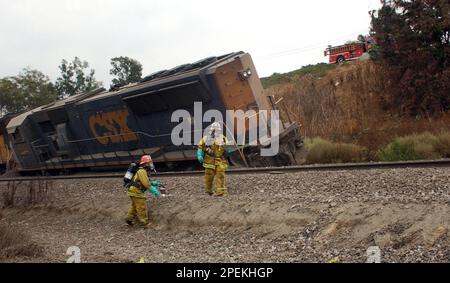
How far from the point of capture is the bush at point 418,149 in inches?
534

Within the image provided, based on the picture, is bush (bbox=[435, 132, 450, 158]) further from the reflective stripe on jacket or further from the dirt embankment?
Answer: the reflective stripe on jacket

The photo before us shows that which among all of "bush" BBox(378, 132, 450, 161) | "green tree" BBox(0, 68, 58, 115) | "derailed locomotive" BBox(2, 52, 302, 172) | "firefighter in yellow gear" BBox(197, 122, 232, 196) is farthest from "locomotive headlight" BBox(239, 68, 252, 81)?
"green tree" BBox(0, 68, 58, 115)

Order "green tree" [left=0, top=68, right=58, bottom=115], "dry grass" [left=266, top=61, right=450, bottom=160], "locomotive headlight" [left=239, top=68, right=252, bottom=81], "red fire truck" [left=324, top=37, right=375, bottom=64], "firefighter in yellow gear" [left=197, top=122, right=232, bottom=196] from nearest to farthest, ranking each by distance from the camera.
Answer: "firefighter in yellow gear" [left=197, top=122, right=232, bottom=196]
"locomotive headlight" [left=239, top=68, right=252, bottom=81]
"dry grass" [left=266, top=61, right=450, bottom=160]
"red fire truck" [left=324, top=37, right=375, bottom=64]
"green tree" [left=0, top=68, right=58, bottom=115]

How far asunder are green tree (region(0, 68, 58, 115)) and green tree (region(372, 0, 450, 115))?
116 feet

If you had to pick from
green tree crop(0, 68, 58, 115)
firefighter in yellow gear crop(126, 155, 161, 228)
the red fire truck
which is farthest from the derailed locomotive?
green tree crop(0, 68, 58, 115)

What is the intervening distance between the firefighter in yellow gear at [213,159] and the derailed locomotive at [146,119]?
9.03 ft

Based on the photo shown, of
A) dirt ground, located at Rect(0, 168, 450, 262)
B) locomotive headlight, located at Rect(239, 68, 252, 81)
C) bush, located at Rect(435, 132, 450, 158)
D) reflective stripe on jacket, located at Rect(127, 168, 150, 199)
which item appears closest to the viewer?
dirt ground, located at Rect(0, 168, 450, 262)

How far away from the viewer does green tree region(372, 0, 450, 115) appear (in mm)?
18422

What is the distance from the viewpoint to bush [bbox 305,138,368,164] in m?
15.4

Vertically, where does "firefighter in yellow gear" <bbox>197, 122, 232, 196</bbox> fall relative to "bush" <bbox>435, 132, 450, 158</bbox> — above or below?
above

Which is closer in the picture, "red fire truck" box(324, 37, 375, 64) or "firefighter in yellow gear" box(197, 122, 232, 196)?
"firefighter in yellow gear" box(197, 122, 232, 196)

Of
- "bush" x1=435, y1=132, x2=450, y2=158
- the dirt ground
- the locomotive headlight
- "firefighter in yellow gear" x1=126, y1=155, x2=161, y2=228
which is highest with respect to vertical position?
the locomotive headlight
